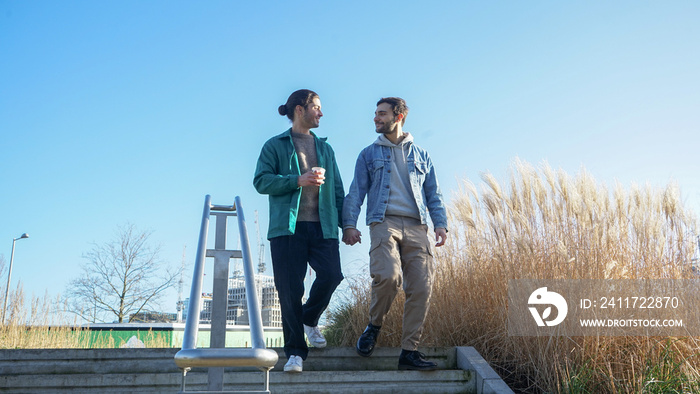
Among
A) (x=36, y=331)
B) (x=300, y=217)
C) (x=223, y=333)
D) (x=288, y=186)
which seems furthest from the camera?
(x=36, y=331)

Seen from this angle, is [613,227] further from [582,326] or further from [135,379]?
[135,379]

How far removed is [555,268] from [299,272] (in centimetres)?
194

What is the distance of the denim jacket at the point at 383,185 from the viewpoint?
416cm

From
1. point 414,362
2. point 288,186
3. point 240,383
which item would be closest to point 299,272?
point 288,186

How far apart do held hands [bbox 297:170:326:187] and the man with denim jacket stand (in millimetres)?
528

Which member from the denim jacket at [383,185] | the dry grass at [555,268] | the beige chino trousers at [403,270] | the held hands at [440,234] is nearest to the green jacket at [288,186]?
the denim jacket at [383,185]

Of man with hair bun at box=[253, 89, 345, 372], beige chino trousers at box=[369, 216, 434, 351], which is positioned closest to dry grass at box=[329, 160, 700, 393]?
beige chino trousers at box=[369, 216, 434, 351]

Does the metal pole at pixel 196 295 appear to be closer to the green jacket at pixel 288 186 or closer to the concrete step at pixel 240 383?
the green jacket at pixel 288 186

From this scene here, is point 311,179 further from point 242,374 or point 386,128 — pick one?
point 242,374

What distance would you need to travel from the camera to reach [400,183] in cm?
422

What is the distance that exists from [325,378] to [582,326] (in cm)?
171

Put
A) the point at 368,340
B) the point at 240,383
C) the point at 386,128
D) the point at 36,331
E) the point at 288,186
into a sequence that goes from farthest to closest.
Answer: the point at 36,331 < the point at 386,128 < the point at 368,340 < the point at 288,186 < the point at 240,383

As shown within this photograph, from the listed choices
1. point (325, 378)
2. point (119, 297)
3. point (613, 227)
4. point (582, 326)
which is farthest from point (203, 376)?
point (119, 297)

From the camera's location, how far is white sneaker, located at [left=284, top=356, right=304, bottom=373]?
3.71 m
